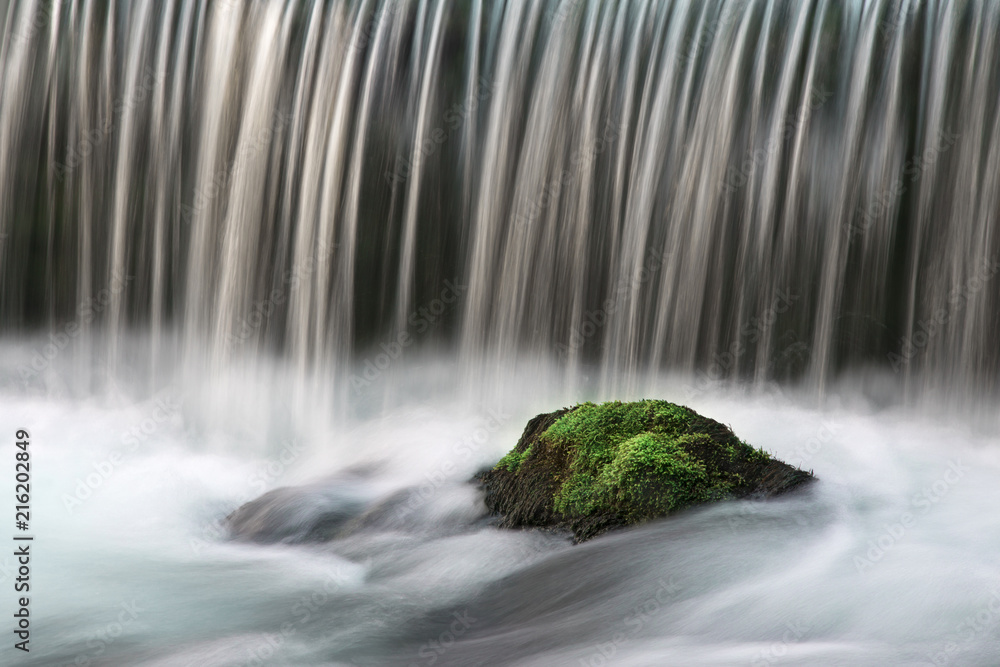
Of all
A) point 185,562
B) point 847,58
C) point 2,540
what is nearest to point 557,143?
point 847,58

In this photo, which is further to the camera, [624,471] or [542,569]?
[624,471]

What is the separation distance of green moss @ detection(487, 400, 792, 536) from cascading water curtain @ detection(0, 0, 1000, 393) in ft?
7.68

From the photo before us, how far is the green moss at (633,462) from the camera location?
18.5ft

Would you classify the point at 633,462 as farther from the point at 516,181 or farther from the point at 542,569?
the point at 516,181

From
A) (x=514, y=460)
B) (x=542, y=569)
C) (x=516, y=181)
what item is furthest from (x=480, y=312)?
(x=542, y=569)

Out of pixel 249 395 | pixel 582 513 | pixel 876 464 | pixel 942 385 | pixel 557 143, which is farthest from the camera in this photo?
pixel 249 395

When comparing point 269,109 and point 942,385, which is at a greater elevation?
point 269,109

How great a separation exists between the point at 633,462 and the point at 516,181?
4.01m

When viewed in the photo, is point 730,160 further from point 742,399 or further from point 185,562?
point 185,562

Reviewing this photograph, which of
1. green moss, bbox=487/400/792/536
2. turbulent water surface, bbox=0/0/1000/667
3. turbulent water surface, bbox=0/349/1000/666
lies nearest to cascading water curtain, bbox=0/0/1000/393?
turbulent water surface, bbox=0/0/1000/667

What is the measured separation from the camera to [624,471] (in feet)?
18.8

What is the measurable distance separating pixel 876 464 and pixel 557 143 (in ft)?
12.8

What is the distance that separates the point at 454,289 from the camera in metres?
9.45

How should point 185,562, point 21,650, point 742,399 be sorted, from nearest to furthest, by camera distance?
point 21,650 → point 185,562 → point 742,399
